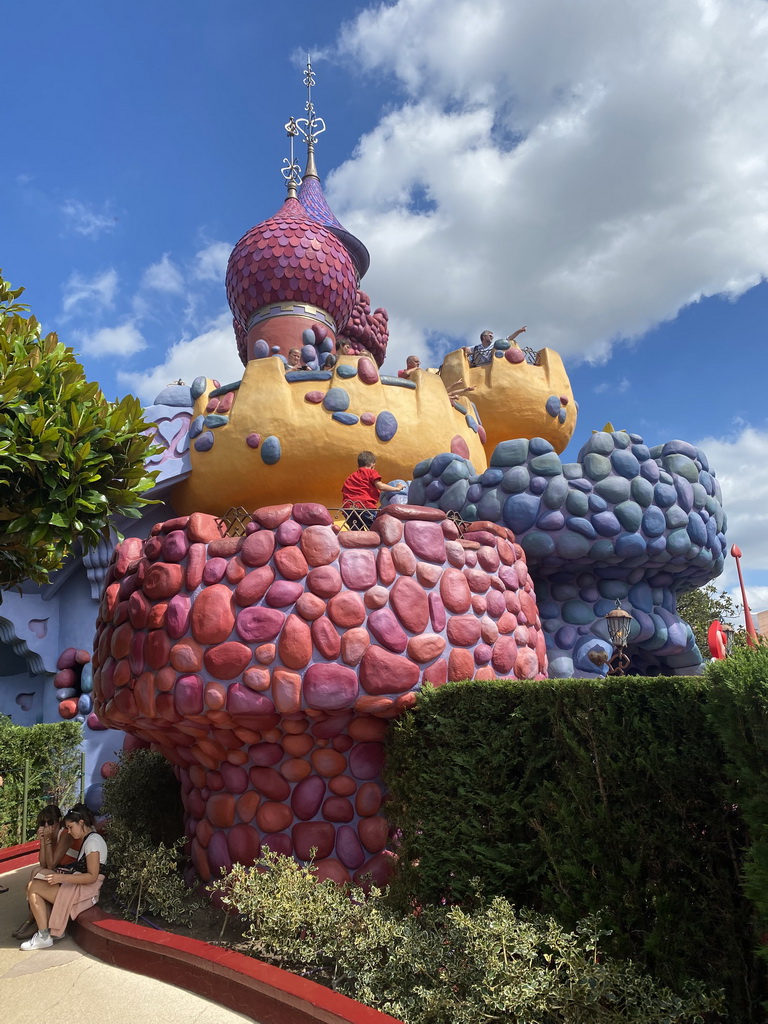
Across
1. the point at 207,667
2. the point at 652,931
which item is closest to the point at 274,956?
the point at 207,667

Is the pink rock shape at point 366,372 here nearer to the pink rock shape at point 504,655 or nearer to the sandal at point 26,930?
the pink rock shape at point 504,655

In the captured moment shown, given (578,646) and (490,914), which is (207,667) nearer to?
(490,914)

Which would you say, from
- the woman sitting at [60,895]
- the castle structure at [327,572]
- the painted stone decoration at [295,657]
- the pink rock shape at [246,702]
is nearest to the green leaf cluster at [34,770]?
the castle structure at [327,572]

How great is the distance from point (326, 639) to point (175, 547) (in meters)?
1.53

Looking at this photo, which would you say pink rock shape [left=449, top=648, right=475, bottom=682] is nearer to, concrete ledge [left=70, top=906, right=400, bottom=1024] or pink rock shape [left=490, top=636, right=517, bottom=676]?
pink rock shape [left=490, top=636, right=517, bottom=676]

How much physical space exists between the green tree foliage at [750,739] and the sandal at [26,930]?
5433mm

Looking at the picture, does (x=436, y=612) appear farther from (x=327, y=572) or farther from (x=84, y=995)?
(x=84, y=995)

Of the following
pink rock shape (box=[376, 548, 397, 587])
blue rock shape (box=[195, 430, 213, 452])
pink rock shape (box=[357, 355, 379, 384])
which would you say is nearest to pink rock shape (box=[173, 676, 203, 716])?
pink rock shape (box=[376, 548, 397, 587])

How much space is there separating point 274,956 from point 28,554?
3208 mm

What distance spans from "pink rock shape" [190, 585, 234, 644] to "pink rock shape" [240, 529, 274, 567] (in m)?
0.31

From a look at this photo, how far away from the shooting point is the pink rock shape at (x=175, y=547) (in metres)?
5.87

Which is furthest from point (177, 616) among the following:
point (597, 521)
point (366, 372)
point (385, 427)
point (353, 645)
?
point (366, 372)

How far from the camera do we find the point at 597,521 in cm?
862

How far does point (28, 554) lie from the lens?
5.09m
